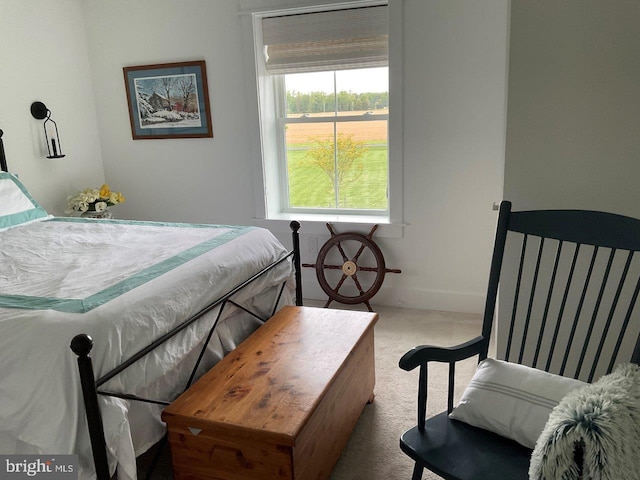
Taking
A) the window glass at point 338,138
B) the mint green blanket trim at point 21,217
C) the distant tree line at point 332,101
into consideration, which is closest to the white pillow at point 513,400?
the window glass at point 338,138

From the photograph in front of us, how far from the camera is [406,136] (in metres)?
3.35

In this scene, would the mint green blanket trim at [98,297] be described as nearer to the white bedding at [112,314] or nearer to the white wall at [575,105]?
the white bedding at [112,314]

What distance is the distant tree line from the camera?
3.53 meters

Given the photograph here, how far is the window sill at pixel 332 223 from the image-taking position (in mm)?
3527

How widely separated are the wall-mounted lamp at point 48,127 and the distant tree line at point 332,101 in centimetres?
167

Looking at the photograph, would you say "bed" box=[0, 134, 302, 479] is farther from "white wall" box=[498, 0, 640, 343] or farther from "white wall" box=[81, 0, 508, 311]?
"white wall" box=[498, 0, 640, 343]

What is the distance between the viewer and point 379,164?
3635mm

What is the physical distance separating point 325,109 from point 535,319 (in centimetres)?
223

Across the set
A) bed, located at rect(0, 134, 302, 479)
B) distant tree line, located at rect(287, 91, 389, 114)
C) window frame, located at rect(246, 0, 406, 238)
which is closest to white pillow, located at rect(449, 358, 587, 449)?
bed, located at rect(0, 134, 302, 479)

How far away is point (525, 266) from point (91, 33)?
3.60 metres

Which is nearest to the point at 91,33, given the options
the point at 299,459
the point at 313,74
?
the point at 313,74

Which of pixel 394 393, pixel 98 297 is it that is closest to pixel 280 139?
pixel 394 393

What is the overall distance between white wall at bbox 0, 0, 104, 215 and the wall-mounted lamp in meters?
0.03

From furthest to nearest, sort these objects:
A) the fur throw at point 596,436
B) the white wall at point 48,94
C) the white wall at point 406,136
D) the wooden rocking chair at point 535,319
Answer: the white wall at point 48,94 → the white wall at point 406,136 → the wooden rocking chair at point 535,319 → the fur throw at point 596,436
